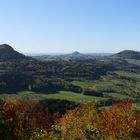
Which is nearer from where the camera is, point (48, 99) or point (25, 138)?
point (25, 138)

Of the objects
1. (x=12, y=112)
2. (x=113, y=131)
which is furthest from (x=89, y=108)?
(x=12, y=112)

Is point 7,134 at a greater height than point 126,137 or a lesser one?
greater

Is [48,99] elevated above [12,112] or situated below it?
below

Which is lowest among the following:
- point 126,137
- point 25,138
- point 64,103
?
point 64,103

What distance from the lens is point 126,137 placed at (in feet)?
223

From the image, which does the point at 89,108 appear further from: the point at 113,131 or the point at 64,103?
the point at 64,103

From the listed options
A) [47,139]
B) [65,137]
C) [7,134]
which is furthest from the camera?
[65,137]

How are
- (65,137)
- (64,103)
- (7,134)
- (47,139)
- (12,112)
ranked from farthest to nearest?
(64,103) → (65,137) → (12,112) → (47,139) → (7,134)

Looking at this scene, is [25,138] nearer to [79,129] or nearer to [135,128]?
[79,129]

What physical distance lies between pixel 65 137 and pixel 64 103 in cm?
11685

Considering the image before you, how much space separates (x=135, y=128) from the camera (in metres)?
70.6

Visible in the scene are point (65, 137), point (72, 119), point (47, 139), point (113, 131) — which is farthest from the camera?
point (72, 119)

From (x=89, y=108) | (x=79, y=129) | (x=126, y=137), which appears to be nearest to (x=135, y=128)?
(x=126, y=137)

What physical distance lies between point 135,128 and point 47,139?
90.1ft
